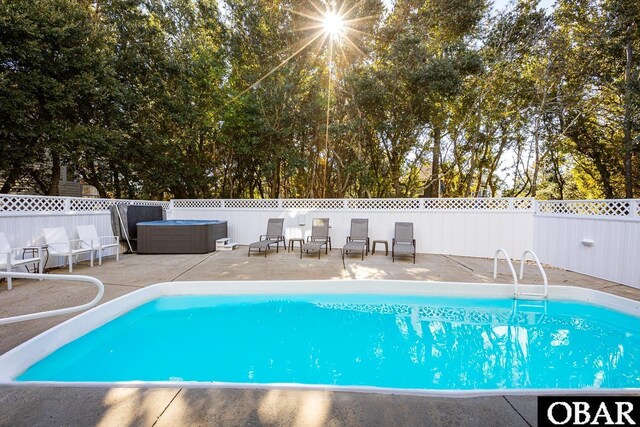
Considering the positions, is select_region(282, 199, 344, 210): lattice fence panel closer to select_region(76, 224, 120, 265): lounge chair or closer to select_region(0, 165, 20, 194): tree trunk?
select_region(76, 224, 120, 265): lounge chair

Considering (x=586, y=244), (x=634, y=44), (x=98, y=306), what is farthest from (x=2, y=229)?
(x=634, y=44)

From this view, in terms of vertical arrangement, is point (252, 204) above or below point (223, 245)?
above

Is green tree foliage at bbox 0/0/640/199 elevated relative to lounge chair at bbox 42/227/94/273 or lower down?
elevated

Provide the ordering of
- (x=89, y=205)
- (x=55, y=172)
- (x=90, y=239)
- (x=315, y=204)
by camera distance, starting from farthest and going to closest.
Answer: (x=55, y=172) → (x=315, y=204) → (x=89, y=205) → (x=90, y=239)

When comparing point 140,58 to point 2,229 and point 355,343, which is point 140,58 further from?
point 355,343

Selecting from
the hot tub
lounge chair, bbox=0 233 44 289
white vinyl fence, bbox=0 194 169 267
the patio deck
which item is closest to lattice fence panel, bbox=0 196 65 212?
white vinyl fence, bbox=0 194 169 267

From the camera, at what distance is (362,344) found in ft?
11.0

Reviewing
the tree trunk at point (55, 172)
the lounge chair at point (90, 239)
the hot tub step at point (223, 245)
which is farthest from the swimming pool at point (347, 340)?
the tree trunk at point (55, 172)

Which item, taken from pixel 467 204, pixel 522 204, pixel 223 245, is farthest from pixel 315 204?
pixel 522 204

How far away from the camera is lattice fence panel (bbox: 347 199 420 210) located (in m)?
8.45

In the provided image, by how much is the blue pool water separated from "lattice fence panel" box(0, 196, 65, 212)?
3.66 meters

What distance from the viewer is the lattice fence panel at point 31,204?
5.39m

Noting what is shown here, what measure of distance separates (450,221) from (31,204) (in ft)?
31.2

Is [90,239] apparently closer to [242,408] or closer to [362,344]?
[362,344]
